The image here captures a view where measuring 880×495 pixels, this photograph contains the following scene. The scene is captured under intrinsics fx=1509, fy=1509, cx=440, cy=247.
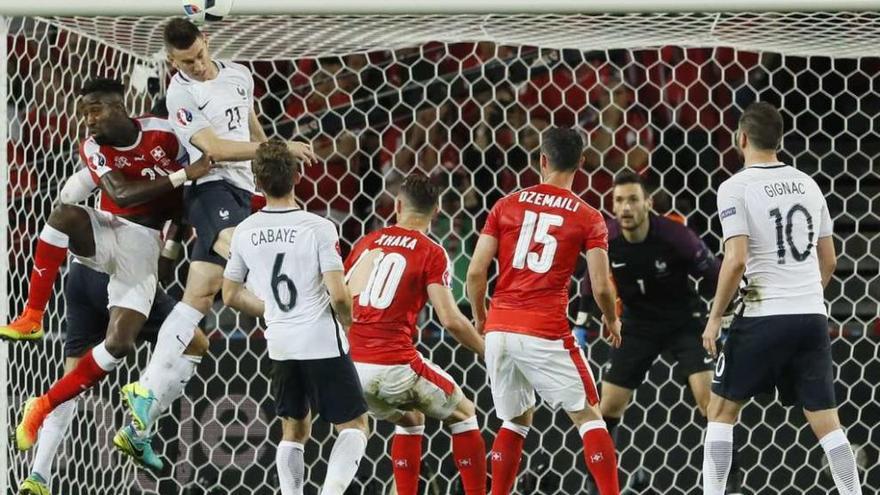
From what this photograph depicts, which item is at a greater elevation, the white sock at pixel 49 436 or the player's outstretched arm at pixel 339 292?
the player's outstretched arm at pixel 339 292

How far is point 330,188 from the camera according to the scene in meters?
8.41

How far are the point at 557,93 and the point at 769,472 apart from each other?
2466 mm

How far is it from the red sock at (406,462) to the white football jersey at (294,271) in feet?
3.03

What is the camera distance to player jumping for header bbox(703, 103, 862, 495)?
18.2ft

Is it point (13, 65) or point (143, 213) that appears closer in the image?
point (143, 213)

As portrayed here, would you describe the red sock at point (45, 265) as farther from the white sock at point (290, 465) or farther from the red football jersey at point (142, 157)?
the white sock at point (290, 465)

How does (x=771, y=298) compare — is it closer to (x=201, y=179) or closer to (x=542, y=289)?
(x=542, y=289)

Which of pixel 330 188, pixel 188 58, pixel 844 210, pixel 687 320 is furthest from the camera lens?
pixel 330 188

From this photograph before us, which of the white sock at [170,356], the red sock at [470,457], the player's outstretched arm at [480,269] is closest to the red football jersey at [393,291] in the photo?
the player's outstretched arm at [480,269]

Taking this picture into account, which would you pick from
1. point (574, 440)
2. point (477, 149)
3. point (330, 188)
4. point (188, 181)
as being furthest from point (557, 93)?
point (188, 181)

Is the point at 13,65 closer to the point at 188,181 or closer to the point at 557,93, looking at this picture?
the point at 188,181

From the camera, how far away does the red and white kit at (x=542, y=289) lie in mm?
5801

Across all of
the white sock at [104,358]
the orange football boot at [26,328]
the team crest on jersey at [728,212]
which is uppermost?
the team crest on jersey at [728,212]

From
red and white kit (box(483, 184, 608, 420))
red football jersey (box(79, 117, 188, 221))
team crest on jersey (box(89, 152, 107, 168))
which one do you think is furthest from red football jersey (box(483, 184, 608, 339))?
team crest on jersey (box(89, 152, 107, 168))
